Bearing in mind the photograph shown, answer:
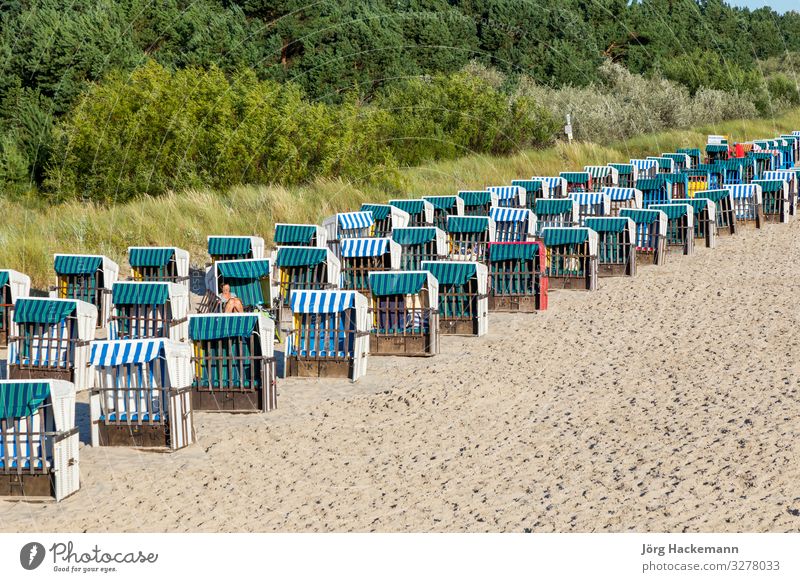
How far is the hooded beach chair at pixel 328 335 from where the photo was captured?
15.2 m

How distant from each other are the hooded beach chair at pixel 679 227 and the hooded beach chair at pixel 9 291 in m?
13.0

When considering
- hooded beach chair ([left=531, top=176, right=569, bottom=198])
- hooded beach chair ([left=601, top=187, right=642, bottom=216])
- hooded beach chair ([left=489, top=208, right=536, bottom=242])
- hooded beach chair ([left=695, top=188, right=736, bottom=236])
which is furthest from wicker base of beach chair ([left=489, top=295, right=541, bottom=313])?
hooded beach chair ([left=531, top=176, right=569, bottom=198])

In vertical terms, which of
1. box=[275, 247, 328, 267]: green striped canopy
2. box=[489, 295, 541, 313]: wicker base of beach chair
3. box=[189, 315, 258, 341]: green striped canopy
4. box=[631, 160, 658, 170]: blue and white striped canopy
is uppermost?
box=[631, 160, 658, 170]: blue and white striped canopy

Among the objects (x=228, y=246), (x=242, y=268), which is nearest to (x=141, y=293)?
(x=242, y=268)

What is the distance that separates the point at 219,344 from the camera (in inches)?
549

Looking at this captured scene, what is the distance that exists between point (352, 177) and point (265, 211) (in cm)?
Answer: 611

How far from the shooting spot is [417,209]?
25.7 metres

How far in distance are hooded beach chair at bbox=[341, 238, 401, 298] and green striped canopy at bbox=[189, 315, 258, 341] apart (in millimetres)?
5692

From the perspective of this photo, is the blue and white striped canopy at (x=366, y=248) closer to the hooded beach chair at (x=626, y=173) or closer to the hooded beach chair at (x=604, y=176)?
the hooded beach chair at (x=604, y=176)

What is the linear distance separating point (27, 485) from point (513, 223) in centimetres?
1424

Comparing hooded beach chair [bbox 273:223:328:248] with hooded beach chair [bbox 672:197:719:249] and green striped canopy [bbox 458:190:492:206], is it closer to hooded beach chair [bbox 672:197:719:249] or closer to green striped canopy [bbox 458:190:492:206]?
green striped canopy [bbox 458:190:492:206]

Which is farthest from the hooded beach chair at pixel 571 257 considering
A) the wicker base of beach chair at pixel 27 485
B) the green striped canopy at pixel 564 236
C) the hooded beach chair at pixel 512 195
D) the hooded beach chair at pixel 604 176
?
the wicker base of beach chair at pixel 27 485

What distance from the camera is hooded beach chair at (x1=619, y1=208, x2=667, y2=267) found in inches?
944

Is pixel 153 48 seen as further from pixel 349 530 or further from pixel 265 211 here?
pixel 349 530
